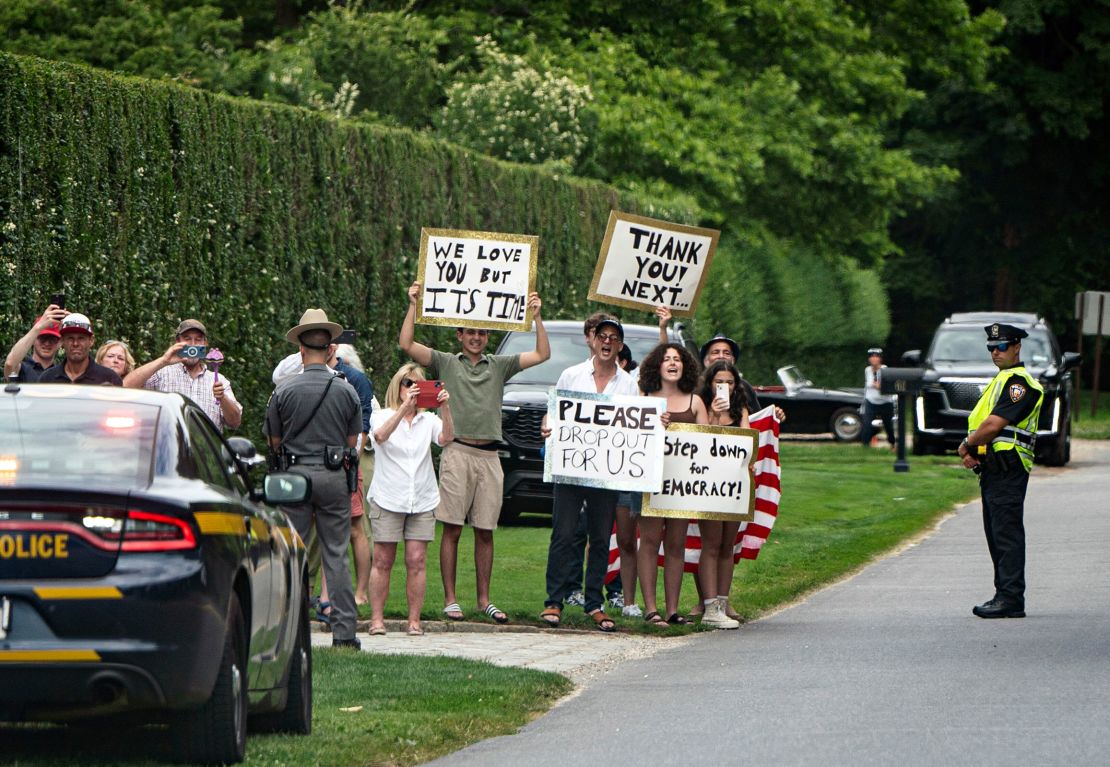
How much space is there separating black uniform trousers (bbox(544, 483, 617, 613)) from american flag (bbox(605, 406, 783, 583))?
92 centimetres

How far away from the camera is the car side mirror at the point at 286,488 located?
8805mm

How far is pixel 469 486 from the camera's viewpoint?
14.2 m

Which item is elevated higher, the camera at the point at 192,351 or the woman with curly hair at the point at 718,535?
the camera at the point at 192,351

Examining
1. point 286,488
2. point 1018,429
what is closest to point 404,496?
point 1018,429

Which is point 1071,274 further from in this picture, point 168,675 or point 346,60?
point 168,675

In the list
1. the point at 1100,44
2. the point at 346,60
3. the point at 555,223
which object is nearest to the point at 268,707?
the point at 555,223

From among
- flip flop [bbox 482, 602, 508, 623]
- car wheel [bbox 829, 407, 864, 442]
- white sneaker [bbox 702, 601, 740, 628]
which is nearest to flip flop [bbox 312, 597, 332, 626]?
flip flop [bbox 482, 602, 508, 623]

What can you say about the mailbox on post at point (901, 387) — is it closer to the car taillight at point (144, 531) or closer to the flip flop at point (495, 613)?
the flip flop at point (495, 613)

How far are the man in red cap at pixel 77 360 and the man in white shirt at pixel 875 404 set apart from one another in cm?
2395

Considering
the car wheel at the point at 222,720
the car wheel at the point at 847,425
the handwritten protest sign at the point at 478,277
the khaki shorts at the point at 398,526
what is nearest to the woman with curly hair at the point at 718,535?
the handwritten protest sign at the point at 478,277

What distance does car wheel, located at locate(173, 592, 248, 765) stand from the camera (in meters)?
7.68

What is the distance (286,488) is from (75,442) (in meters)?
1.28

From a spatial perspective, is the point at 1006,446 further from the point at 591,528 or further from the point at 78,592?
the point at 78,592

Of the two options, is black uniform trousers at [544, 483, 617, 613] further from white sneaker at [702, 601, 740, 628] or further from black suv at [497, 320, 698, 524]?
black suv at [497, 320, 698, 524]
